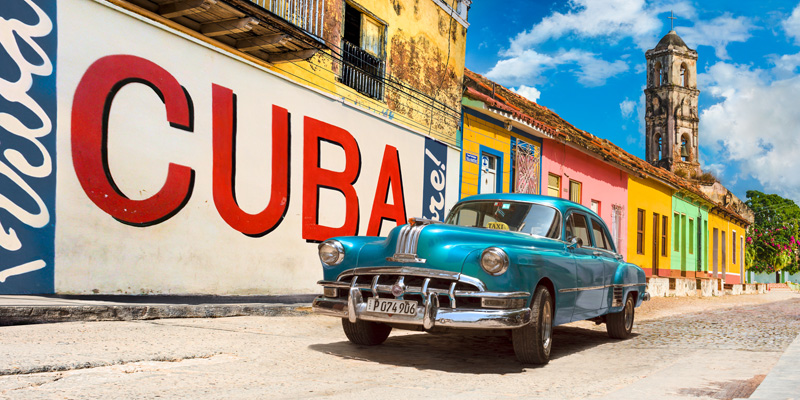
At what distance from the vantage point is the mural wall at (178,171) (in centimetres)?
725

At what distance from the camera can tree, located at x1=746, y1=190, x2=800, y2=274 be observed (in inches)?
2418

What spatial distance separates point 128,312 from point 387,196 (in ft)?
22.6

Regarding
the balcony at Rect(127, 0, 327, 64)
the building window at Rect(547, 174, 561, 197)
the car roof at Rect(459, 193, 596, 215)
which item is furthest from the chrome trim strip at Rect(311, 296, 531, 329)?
the building window at Rect(547, 174, 561, 197)

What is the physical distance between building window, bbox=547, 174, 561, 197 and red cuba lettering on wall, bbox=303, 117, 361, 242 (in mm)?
8673

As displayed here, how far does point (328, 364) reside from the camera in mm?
5156

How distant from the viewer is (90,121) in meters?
7.54

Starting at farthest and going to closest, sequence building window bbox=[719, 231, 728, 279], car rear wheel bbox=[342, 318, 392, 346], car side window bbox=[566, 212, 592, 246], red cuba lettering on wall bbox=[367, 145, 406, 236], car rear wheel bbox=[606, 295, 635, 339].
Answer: building window bbox=[719, 231, 728, 279] < red cuba lettering on wall bbox=[367, 145, 406, 236] < car rear wheel bbox=[606, 295, 635, 339] < car side window bbox=[566, 212, 592, 246] < car rear wheel bbox=[342, 318, 392, 346]

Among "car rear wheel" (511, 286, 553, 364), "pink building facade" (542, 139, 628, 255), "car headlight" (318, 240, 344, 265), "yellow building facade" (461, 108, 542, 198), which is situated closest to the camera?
"car rear wheel" (511, 286, 553, 364)

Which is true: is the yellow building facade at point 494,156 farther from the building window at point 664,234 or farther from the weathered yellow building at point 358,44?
the building window at point 664,234

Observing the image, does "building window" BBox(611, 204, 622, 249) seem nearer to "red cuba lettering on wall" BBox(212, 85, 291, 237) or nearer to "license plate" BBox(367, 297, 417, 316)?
"red cuba lettering on wall" BBox(212, 85, 291, 237)

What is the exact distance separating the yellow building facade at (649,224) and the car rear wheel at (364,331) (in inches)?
748

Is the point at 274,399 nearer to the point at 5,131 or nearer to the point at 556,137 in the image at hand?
the point at 5,131

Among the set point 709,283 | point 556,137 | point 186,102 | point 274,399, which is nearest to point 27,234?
point 186,102

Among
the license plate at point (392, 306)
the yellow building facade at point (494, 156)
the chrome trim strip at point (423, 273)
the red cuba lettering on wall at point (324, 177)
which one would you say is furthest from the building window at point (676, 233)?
the license plate at point (392, 306)
